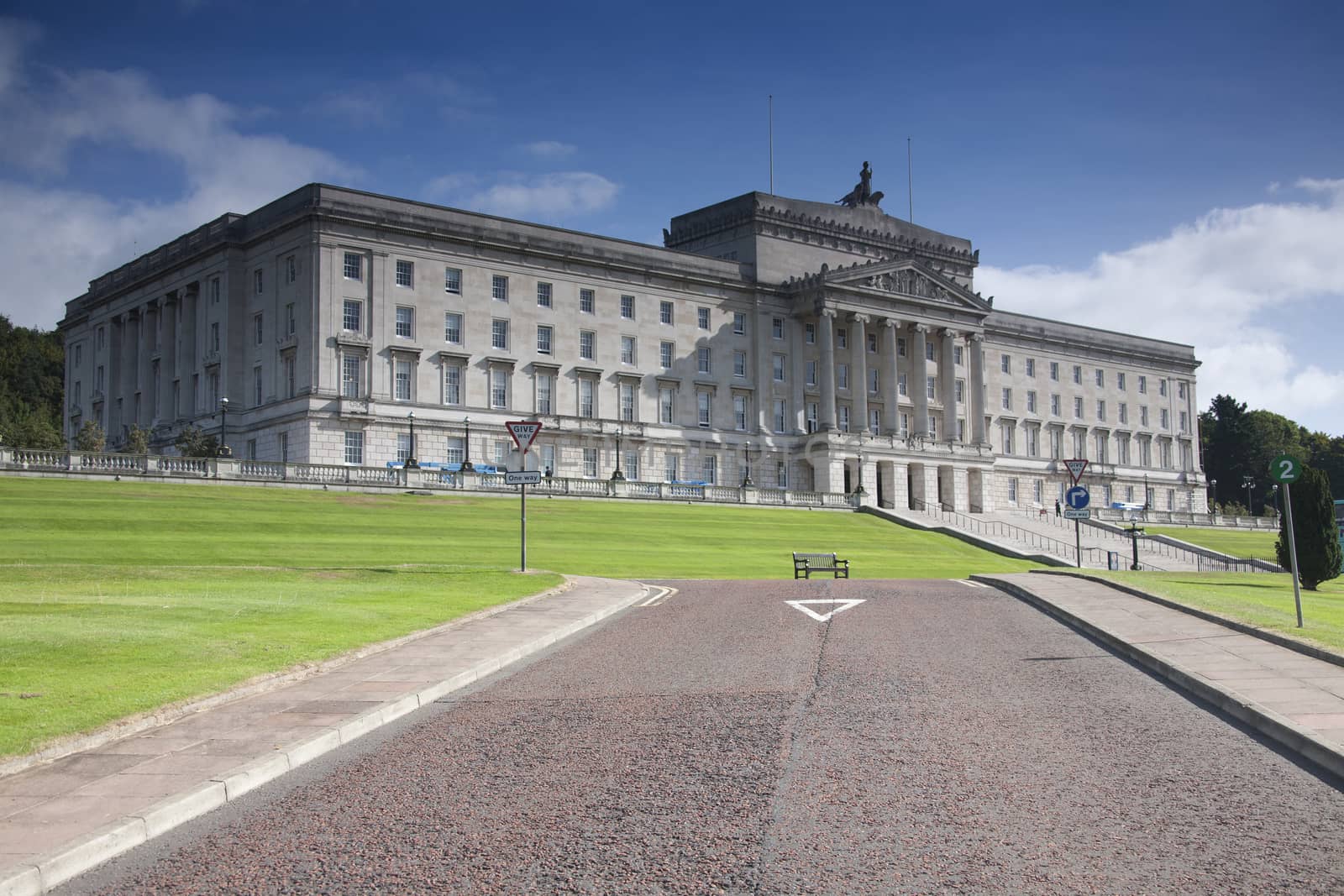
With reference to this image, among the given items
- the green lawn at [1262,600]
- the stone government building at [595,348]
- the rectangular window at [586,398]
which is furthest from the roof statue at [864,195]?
the green lawn at [1262,600]

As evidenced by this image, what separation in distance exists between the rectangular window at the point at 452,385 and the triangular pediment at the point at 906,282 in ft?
105

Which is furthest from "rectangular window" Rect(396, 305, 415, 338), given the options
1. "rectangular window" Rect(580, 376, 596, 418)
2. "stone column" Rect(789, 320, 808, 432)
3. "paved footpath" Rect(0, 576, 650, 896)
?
"paved footpath" Rect(0, 576, 650, 896)

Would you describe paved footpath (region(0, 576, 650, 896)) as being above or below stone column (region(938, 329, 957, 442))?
below

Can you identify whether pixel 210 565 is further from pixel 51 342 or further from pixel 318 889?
pixel 51 342

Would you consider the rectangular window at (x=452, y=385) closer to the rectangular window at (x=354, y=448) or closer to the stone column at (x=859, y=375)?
the rectangular window at (x=354, y=448)

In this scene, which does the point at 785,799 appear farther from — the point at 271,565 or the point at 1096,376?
the point at 1096,376

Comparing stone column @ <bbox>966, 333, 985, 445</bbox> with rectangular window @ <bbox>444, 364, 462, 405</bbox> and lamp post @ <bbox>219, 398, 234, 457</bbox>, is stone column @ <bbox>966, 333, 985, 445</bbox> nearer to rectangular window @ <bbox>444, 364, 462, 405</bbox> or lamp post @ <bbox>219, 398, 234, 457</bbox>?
rectangular window @ <bbox>444, 364, 462, 405</bbox>

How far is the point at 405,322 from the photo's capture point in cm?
8006

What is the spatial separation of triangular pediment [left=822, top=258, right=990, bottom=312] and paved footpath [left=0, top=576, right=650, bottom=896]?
84.3m

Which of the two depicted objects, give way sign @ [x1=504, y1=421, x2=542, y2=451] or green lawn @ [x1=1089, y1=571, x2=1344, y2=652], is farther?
give way sign @ [x1=504, y1=421, x2=542, y2=451]

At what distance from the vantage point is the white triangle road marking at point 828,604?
74.6 feet

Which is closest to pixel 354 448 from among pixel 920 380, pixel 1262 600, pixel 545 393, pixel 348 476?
pixel 348 476

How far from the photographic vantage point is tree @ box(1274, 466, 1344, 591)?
38.9 metres

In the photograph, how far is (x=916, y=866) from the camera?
23.5 feet
